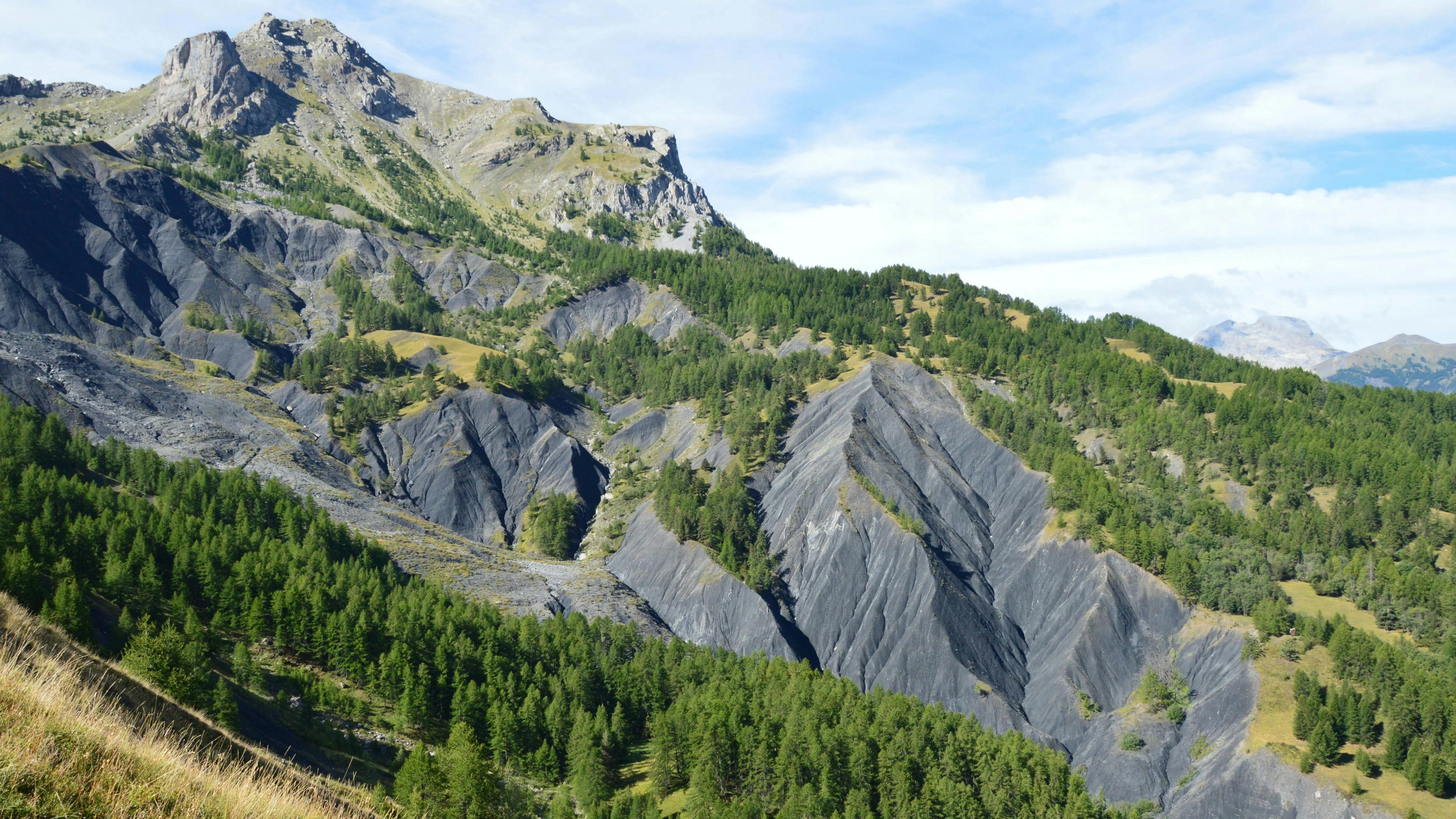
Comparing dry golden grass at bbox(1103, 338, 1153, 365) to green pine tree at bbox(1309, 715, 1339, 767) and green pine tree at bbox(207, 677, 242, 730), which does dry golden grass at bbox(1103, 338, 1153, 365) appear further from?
green pine tree at bbox(207, 677, 242, 730)

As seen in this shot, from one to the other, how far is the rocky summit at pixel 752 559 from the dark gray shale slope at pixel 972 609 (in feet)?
1.66

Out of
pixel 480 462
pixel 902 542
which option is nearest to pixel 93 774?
pixel 902 542

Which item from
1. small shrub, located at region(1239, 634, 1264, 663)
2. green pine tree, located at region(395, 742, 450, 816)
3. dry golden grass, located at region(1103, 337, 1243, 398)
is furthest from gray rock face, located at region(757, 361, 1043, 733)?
green pine tree, located at region(395, 742, 450, 816)

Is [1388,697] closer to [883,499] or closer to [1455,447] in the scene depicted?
[883,499]

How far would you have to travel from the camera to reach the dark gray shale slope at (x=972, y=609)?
9050cm

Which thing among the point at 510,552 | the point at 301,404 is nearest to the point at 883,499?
the point at 510,552

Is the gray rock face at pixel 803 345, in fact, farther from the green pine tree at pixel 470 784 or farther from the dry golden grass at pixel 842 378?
the green pine tree at pixel 470 784

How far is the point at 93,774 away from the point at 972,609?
113m

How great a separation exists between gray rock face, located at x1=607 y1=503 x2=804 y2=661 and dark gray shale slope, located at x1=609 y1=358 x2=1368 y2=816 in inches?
10.0

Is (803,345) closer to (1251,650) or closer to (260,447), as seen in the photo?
(260,447)

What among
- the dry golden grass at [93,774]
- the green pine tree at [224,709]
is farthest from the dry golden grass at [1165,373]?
the dry golden grass at [93,774]

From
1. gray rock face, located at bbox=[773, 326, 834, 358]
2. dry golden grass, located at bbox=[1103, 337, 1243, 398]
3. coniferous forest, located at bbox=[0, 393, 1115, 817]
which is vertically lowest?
coniferous forest, located at bbox=[0, 393, 1115, 817]

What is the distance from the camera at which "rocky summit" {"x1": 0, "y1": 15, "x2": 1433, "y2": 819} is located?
70875mm

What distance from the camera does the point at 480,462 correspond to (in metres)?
163
